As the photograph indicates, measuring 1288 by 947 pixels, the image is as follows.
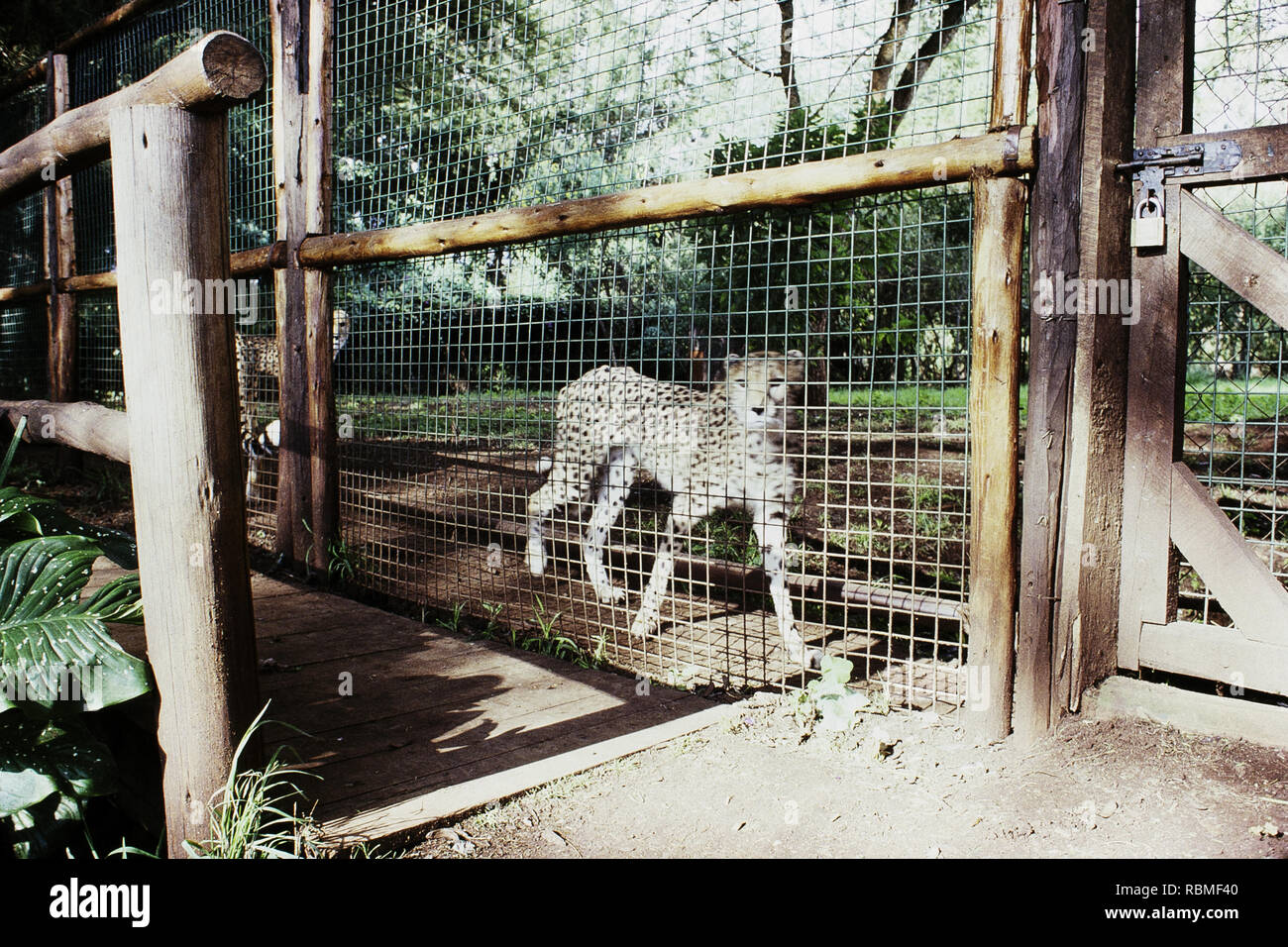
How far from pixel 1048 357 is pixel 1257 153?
73 centimetres

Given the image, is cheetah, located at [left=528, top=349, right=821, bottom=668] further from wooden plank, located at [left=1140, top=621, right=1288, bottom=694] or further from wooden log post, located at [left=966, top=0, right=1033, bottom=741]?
wooden plank, located at [left=1140, top=621, right=1288, bottom=694]

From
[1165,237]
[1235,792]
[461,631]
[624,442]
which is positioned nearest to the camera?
[1235,792]

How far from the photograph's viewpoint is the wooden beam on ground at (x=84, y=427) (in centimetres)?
229

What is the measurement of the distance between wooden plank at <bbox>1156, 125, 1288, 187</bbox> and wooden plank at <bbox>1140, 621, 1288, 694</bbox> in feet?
4.12

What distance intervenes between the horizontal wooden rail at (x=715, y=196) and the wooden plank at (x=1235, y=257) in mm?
484

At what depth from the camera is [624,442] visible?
4.71 meters

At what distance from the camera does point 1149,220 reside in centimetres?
251

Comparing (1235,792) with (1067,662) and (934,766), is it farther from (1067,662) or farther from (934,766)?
(934,766)

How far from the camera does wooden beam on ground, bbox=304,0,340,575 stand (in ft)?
15.0

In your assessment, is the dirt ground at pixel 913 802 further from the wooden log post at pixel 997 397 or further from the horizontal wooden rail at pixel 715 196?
the horizontal wooden rail at pixel 715 196

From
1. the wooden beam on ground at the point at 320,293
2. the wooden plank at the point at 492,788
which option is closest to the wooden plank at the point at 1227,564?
the wooden plank at the point at 492,788
